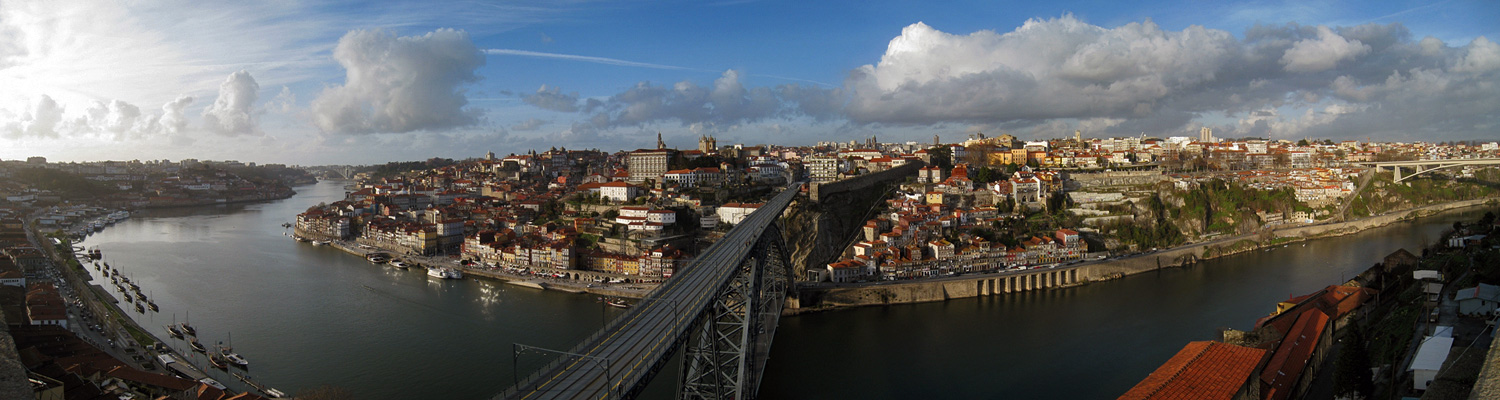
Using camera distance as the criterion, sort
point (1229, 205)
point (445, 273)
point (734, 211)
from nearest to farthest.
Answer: point (445, 273) → point (734, 211) → point (1229, 205)

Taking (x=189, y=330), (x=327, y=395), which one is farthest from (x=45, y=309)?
(x=327, y=395)

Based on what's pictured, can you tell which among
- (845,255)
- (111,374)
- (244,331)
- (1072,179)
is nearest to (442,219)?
(244,331)

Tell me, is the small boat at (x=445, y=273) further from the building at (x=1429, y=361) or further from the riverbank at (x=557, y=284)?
the building at (x=1429, y=361)

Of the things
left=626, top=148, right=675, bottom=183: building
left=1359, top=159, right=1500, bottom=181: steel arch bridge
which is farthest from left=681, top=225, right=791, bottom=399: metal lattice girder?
left=1359, top=159, right=1500, bottom=181: steel arch bridge

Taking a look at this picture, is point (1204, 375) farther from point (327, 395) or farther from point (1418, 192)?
point (1418, 192)

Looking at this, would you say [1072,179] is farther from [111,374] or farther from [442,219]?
[111,374]

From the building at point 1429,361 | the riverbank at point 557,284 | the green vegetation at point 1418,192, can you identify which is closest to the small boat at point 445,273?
the riverbank at point 557,284
